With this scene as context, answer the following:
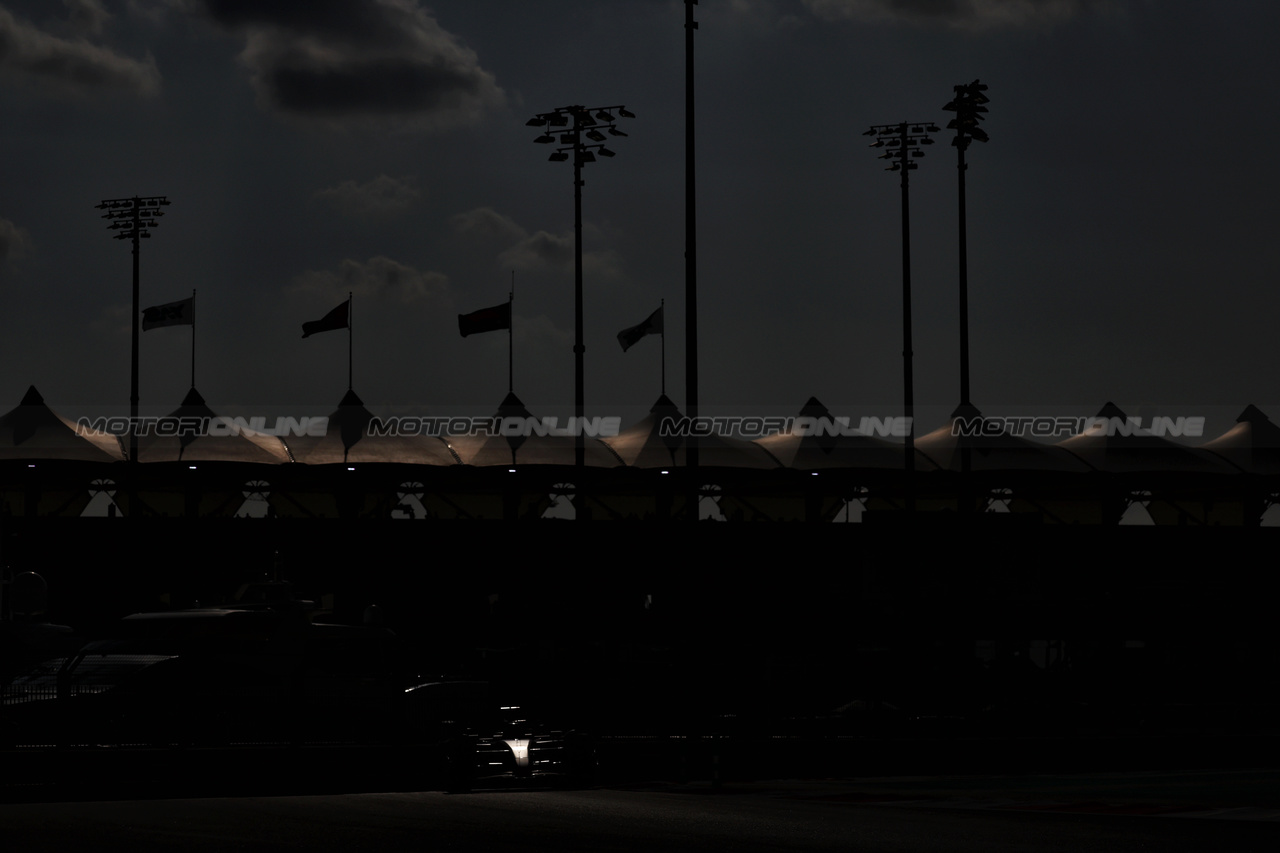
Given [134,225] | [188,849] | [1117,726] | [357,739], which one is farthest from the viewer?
[134,225]

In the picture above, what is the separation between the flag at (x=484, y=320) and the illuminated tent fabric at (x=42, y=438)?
13.3m

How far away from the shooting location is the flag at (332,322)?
184ft

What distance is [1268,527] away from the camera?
177ft

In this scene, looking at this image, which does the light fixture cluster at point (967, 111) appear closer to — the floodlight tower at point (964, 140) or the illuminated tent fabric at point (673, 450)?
the floodlight tower at point (964, 140)

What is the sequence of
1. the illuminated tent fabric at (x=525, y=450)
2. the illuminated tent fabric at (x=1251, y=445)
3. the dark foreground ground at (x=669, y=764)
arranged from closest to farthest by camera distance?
the dark foreground ground at (x=669, y=764) < the illuminated tent fabric at (x=525, y=450) < the illuminated tent fabric at (x=1251, y=445)

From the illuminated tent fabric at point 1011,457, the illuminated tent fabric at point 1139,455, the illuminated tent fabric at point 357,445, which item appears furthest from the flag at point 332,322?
the illuminated tent fabric at point 1139,455

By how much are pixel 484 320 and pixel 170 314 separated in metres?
12.8

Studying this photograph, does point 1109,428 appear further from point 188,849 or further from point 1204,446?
point 188,849

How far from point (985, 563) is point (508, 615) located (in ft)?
68.2

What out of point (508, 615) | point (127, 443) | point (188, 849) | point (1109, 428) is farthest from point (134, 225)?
point (188, 849)

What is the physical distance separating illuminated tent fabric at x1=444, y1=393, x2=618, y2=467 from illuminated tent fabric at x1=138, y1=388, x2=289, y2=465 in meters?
6.59

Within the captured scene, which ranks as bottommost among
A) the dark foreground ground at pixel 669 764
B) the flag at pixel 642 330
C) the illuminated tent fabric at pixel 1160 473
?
the dark foreground ground at pixel 669 764

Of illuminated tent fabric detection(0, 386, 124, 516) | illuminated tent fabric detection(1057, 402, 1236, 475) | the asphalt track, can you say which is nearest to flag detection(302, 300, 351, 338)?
illuminated tent fabric detection(0, 386, 124, 516)

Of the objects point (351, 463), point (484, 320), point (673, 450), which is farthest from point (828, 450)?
point (351, 463)
